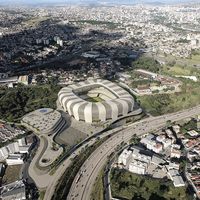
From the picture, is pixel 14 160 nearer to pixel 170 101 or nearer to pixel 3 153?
pixel 3 153

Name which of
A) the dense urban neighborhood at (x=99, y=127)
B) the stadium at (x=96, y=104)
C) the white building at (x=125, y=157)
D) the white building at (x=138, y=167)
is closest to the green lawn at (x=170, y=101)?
the dense urban neighborhood at (x=99, y=127)

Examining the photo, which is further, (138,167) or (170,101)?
(170,101)

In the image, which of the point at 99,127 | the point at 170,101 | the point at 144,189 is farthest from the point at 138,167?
the point at 170,101

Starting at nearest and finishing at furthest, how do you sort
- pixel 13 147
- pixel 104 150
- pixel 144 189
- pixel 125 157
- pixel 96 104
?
1. pixel 144 189
2. pixel 125 157
3. pixel 13 147
4. pixel 104 150
5. pixel 96 104

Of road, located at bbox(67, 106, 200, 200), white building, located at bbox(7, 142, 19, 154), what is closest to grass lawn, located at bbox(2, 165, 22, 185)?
white building, located at bbox(7, 142, 19, 154)

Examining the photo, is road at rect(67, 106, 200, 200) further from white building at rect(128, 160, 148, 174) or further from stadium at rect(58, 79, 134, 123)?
white building at rect(128, 160, 148, 174)

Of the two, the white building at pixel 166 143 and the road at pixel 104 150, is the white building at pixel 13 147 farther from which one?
the white building at pixel 166 143
